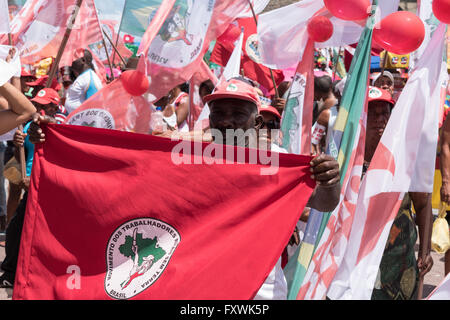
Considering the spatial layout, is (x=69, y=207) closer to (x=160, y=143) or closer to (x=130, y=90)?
(x=160, y=143)

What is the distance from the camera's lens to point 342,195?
3.86 meters

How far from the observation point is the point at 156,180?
128 inches

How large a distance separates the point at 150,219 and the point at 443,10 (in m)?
2.15

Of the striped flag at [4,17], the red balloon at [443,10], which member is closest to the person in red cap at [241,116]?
the red balloon at [443,10]

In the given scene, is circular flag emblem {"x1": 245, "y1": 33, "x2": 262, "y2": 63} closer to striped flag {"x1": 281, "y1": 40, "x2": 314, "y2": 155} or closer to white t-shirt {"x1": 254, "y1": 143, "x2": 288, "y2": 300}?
striped flag {"x1": 281, "y1": 40, "x2": 314, "y2": 155}

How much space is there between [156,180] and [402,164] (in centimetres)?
146

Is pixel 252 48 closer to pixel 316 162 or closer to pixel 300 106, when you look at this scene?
pixel 300 106

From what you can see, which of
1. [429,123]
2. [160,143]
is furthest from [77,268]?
[429,123]

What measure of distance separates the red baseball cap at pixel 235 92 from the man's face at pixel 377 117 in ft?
3.34

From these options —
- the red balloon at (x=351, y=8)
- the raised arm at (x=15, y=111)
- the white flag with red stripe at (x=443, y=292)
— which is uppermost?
the red balloon at (x=351, y=8)

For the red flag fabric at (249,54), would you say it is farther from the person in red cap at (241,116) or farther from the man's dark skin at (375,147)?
the person in red cap at (241,116)

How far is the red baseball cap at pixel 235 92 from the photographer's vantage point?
3.58m

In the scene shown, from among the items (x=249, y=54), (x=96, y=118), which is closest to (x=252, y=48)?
(x=249, y=54)

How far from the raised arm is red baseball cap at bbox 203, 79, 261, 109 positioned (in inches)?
37.6
